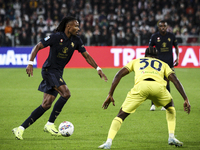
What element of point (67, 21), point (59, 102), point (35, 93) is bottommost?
point (35, 93)

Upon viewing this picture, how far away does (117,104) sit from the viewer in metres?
8.70

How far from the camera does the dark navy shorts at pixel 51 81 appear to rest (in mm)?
5473

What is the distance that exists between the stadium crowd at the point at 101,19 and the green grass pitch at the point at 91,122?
24.8 feet

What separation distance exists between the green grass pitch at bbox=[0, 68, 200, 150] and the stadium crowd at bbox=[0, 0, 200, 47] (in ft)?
24.8

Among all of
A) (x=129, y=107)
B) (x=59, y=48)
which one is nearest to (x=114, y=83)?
(x=129, y=107)

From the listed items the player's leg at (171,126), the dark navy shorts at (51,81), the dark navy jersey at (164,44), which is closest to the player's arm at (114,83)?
the player's leg at (171,126)

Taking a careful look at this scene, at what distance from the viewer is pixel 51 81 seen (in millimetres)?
5488

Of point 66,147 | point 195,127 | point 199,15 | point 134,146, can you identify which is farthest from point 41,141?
point 199,15

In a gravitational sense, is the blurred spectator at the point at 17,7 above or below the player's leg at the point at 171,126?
above

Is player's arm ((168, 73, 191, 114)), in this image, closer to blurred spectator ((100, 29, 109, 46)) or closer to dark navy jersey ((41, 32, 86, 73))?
dark navy jersey ((41, 32, 86, 73))

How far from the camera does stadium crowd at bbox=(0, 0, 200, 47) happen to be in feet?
62.4

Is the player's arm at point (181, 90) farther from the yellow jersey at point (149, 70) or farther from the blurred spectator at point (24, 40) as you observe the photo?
the blurred spectator at point (24, 40)

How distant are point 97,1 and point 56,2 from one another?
9.73 ft

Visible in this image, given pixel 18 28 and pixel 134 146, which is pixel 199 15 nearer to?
pixel 18 28
